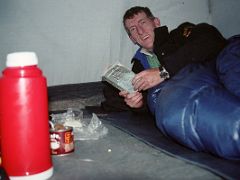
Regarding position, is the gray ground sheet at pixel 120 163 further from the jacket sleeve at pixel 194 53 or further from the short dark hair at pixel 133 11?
the short dark hair at pixel 133 11

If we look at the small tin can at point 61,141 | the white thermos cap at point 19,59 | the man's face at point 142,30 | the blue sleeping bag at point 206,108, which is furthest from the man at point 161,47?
the white thermos cap at point 19,59

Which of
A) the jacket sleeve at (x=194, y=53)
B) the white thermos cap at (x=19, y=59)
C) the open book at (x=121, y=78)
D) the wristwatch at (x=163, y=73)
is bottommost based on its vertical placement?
the open book at (x=121, y=78)

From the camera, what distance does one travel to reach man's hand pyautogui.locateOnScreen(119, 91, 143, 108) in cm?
138

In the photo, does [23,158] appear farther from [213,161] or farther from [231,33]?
[231,33]

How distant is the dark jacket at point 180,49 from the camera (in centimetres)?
123

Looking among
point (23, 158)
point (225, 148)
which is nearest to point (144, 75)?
point (225, 148)

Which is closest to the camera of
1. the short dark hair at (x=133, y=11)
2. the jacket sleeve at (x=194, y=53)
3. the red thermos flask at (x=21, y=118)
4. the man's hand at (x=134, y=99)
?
the red thermos flask at (x=21, y=118)

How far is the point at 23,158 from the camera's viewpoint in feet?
1.93

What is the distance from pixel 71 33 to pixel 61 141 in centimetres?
88

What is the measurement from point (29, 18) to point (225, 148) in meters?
1.12

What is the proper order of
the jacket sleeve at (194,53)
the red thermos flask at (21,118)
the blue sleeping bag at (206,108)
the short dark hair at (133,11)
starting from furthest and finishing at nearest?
1. the short dark hair at (133,11)
2. the jacket sleeve at (194,53)
3. the blue sleeping bag at (206,108)
4. the red thermos flask at (21,118)

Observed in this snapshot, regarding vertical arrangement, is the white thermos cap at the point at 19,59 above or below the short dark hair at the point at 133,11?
below

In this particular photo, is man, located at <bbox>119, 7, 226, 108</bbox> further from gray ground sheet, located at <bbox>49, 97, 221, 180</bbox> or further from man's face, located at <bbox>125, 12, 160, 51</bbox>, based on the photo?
gray ground sheet, located at <bbox>49, 97, 221, 180</bbox>

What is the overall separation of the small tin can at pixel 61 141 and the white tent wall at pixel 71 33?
79 cm
